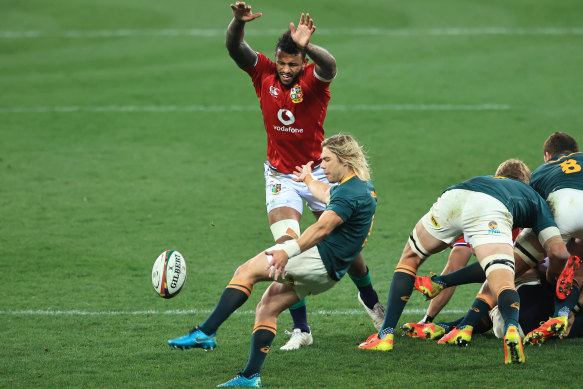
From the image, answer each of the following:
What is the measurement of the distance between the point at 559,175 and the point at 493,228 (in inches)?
45.9

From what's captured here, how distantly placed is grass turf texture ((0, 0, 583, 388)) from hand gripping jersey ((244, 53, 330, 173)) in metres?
1.66

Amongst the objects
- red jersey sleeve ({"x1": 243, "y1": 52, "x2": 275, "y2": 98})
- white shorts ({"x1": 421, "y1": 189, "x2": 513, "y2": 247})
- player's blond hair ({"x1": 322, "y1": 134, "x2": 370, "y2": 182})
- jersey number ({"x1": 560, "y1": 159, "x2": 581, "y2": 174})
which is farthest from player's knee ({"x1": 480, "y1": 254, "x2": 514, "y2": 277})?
red jersey sleeve ({"x1": 243, "y1": 52, "x2": 275, "y2": 98})

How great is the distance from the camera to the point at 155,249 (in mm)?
10961

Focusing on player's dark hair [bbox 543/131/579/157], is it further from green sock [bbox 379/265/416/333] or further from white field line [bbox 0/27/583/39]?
white field line [bbox 0/27/583/39]

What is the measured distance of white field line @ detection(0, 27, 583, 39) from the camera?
76.9 ft

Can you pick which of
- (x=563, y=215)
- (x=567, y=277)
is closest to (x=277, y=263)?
(x=567, y=277)

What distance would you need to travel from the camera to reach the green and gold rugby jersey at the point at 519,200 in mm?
6938

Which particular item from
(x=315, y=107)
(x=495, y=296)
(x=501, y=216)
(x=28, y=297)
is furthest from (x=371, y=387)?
(x=28, y=297)

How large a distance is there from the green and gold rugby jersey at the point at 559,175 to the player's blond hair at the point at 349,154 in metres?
1.93

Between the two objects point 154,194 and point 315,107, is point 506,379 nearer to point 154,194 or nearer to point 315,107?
point 315,107

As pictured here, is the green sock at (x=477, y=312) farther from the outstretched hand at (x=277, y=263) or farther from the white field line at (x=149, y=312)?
the outstretched hand at (x=277, y=263)

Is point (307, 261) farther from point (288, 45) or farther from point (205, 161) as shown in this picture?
point (205, 161)

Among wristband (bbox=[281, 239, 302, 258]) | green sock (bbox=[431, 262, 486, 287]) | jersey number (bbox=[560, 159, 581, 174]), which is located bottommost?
green sock (bbox=[431, 262, 486, 287])

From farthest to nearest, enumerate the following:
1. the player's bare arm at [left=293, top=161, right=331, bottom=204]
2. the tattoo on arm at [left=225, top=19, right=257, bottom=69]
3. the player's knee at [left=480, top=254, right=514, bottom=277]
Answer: the tattoo on arm at [left=225, top=19, right=257, bottom=69]
the player's bare arm at [left=293, top=161, right=331, bottom=204]
the player's knee at [left=480, top=254, right=514, bottom=277]
